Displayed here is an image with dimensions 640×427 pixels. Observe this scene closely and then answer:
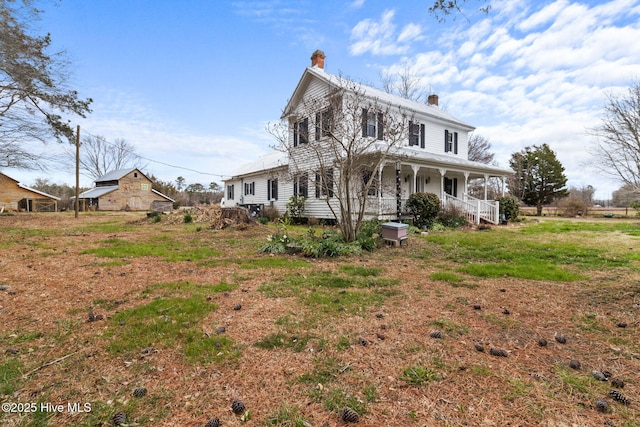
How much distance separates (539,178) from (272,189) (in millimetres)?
28443

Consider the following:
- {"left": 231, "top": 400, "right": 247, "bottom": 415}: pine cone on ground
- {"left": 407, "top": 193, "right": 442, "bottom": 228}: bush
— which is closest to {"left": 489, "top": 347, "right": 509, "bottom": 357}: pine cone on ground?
{"left": 231, "top": 400, "right": 247, "bottom": 415}: pine cone on ground

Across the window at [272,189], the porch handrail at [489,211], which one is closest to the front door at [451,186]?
the porch handrail at [489,211]

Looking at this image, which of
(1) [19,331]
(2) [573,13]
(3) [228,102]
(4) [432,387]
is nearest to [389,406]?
(4) [432,387]

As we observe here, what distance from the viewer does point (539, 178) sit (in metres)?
30.6

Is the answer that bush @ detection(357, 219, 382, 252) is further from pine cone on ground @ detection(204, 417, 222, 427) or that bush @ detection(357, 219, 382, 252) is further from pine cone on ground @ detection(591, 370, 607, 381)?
pine cone on ground @ detection(204, 417, 222, 427)

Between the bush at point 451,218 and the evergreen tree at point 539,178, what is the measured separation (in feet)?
64.2

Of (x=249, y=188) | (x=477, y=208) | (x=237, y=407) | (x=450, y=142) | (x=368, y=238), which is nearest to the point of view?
(x=237, y=407)

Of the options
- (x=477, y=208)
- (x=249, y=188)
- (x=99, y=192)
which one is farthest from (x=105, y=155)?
(x=477, y=208)

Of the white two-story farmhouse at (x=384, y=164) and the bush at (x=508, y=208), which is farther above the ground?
the white two-story farmhouse at (x=384, y=164)

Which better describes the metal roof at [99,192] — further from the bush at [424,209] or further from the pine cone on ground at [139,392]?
the pine cone on ground at [139,392]

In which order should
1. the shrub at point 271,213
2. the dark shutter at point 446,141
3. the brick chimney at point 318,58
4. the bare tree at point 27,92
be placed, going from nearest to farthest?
the bare tree at point 27,92
the brick chimney at point 318,58
the shrub at point 271,213
the dark shutter at point 446,141

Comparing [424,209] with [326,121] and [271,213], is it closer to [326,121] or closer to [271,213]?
[326,121]

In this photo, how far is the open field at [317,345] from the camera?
188 cm

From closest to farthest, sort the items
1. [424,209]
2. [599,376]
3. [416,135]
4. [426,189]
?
[599,376]
[424,209]
[416,135]
[426,189]
